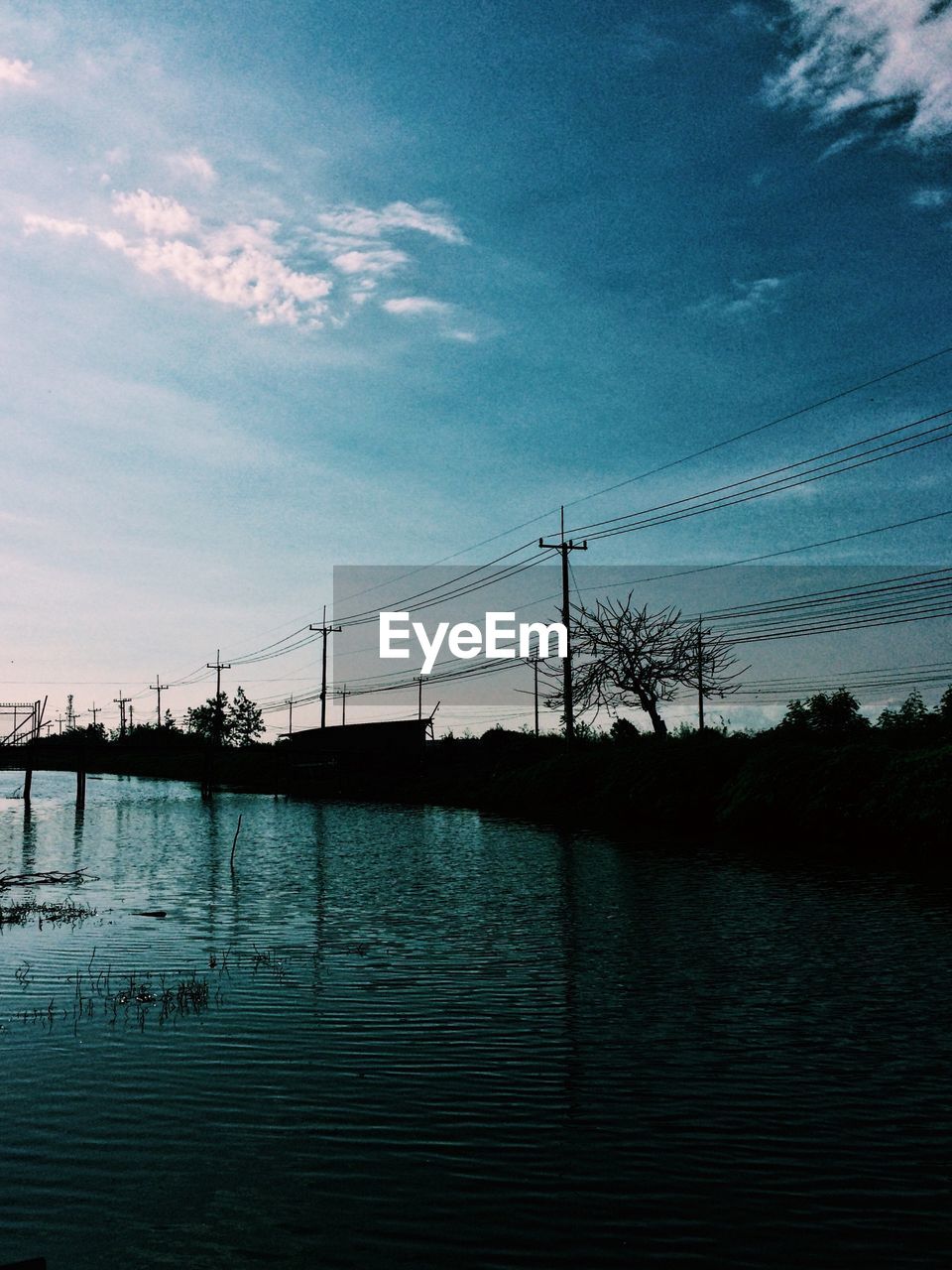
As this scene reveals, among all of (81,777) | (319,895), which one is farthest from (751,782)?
(81,777)

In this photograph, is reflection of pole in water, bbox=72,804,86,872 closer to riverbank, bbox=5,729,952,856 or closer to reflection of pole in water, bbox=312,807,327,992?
reflection of pole in water, bbox=312,807,327,992

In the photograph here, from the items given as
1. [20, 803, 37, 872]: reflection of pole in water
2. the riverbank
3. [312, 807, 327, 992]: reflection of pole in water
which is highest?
the riverbank

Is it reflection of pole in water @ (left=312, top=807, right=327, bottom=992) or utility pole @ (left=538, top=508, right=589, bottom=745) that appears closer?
reflection of pole in water @ (left=312, top=807, right=327, bottom=992)

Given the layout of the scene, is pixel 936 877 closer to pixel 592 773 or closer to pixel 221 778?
pixel 592 773

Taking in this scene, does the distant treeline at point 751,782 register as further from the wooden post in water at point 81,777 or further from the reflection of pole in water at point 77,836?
the reflection of pole in water at point 77,836

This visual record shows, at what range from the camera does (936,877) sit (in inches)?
912

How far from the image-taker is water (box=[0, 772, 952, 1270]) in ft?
18.8

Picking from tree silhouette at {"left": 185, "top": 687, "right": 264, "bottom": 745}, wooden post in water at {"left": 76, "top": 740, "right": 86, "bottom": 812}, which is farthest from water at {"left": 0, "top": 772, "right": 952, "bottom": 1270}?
tree silhouette at {"left": 185, "top": 687, "right": 264, "bottom": 745}

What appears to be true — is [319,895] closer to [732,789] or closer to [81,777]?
[732,789]

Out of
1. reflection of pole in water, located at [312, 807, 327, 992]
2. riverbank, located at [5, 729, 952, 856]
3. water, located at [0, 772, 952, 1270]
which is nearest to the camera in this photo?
water, located at [0, 772, 952, 1270]

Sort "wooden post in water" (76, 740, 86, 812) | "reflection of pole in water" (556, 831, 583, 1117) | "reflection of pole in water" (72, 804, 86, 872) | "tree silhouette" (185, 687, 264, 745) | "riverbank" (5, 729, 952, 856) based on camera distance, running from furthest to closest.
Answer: "tree silhouette" (185, 687, 264, 745) < "wooden post in water" (76, 740, 86, 812) < "riverbank" (5, 729, 952, 856) < "reflection of pole in water" (72, 804, 86, 872) < "reflection of pole in water" (556, 831, 583, 1117)

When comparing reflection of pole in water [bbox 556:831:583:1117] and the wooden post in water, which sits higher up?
the wooden post in water

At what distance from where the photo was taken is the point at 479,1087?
27.3 ft

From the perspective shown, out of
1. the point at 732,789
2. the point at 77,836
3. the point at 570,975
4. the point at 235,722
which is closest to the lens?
the point at 570,975
